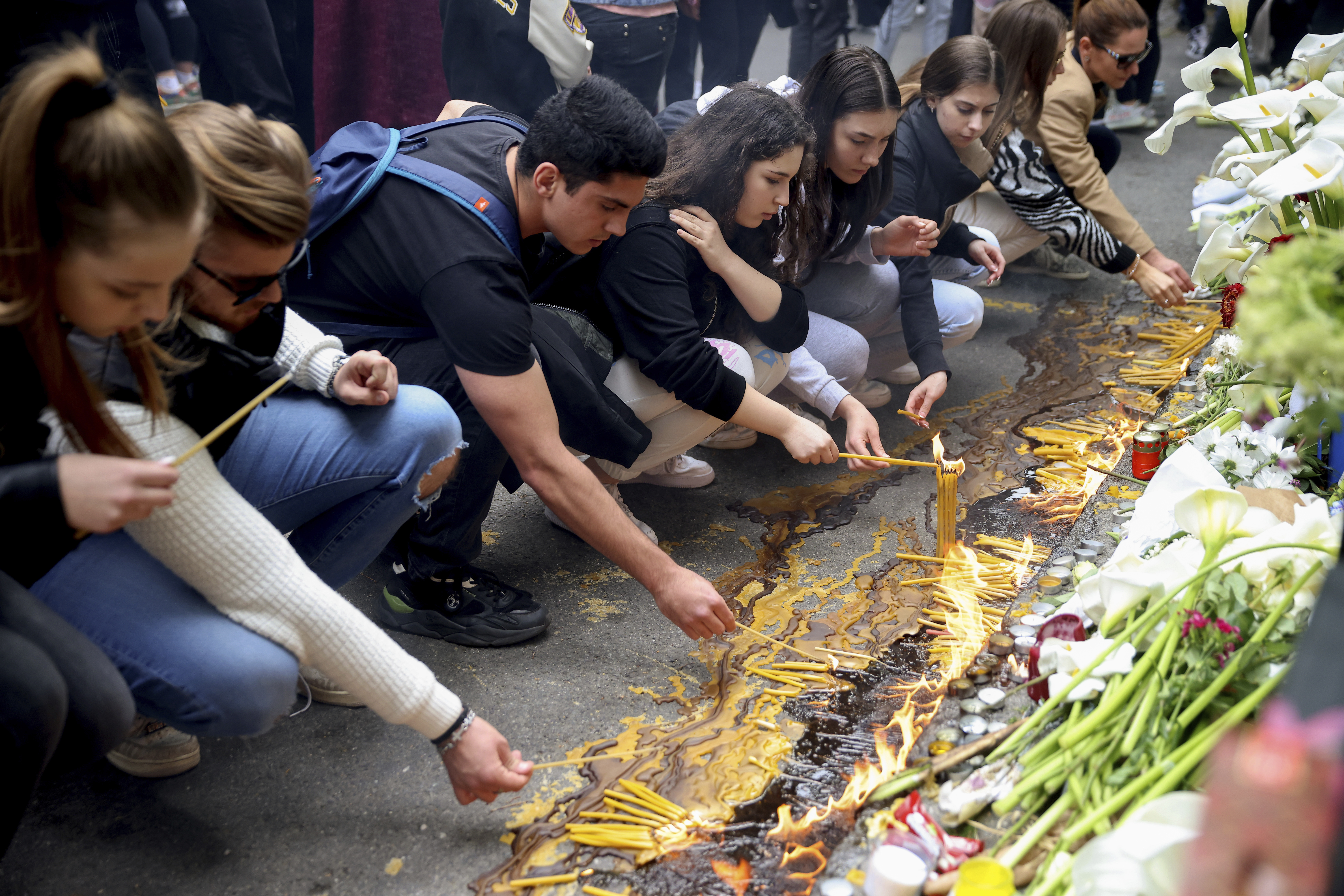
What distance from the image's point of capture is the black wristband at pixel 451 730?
1.58 meters

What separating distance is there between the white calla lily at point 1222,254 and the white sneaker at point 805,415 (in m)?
1.06

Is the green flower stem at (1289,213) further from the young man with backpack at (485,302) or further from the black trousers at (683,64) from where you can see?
the black trousers at (683,64)

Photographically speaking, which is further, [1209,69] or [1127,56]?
[1127,56]

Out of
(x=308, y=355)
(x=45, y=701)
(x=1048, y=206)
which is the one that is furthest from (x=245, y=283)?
(x=1048, y=206)

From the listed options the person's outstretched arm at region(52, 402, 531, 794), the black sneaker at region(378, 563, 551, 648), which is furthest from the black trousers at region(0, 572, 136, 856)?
the black sneaker at region(378, 563, 551, 648)

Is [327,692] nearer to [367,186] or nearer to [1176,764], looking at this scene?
[367,186]

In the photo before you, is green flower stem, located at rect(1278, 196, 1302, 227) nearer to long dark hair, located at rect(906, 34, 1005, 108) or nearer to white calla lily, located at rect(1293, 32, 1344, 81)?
white calla lily, located at rect(1293, 32, 1344, 81)

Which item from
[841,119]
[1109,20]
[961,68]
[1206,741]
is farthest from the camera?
[1109,20]

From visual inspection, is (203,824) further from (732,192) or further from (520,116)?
(520,116)

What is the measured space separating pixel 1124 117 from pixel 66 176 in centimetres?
588

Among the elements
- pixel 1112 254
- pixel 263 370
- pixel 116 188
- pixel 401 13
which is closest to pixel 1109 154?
pixel 1112 254

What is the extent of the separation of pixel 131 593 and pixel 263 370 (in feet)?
1.39

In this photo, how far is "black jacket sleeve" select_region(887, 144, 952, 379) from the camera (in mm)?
3039

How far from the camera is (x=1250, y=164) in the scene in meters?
2.11
